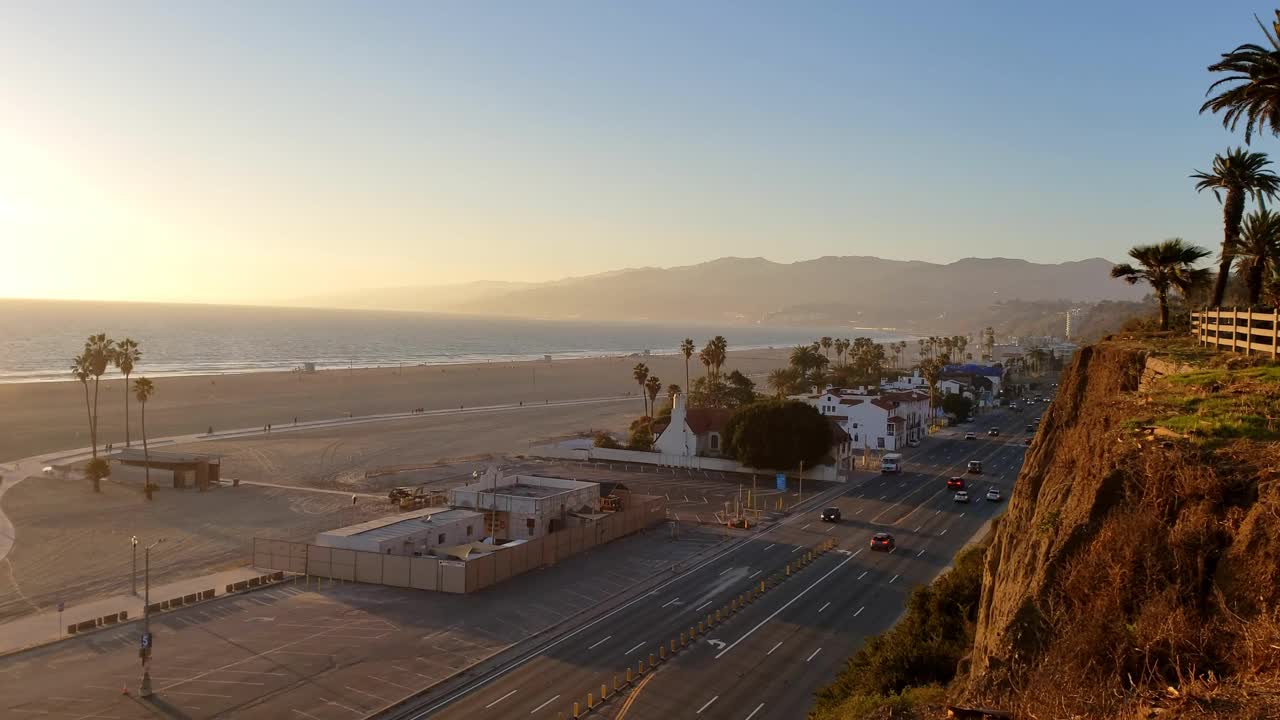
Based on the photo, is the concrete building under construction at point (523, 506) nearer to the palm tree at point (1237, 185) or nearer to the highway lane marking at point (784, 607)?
the highway lane marking at point (784, 607)

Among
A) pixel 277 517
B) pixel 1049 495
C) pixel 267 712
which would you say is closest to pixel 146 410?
pixel 277 517

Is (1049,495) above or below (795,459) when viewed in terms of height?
above

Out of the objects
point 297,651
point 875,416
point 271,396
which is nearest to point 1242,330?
point 297,651

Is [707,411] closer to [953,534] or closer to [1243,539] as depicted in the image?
[953,534]

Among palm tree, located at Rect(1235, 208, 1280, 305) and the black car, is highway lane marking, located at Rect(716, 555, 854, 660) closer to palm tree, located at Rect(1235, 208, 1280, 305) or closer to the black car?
the black car

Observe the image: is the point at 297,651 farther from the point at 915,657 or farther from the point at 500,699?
the point at 915,657

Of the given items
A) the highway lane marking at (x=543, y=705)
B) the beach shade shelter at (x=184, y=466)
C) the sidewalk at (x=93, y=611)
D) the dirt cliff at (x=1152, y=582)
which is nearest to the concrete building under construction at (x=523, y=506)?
the sidewalk at (x=93, y=611)

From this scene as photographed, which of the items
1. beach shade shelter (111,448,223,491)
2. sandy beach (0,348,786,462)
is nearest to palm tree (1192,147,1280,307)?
beach shade shelter (111,448,223,491)
